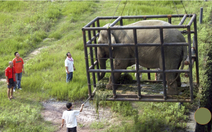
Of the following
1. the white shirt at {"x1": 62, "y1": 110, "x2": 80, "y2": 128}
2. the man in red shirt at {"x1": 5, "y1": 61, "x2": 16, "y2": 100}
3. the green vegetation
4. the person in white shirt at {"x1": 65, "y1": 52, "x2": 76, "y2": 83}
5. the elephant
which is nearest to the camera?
the elephant

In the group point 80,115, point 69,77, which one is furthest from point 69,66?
point 80,115

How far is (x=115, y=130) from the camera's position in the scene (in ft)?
21.9

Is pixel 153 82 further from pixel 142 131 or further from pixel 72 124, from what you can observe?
pixel 72 124

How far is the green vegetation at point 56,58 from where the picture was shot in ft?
23.0

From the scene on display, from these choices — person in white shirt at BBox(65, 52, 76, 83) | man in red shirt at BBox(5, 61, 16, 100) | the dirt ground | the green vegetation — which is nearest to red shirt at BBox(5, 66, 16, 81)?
man in red shirt at BBox(5, 61, 16, 100)

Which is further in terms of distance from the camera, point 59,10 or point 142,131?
point 59,10

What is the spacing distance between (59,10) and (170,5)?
6364 mm

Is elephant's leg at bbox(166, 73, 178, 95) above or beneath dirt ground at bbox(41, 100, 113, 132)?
above

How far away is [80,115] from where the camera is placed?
25.3ft

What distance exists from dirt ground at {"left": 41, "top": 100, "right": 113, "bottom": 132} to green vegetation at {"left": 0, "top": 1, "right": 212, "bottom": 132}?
0.65 ft

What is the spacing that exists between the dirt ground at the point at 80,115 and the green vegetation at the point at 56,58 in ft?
0.65

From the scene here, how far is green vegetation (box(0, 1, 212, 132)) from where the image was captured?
276 inches

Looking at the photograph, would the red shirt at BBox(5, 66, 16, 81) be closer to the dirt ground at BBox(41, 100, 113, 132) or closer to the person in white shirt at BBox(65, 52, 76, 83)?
the dirt ground at BBox(41, 100, 113, 132)

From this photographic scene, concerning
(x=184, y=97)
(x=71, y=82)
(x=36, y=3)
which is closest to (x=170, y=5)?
(x=36, y=3)
